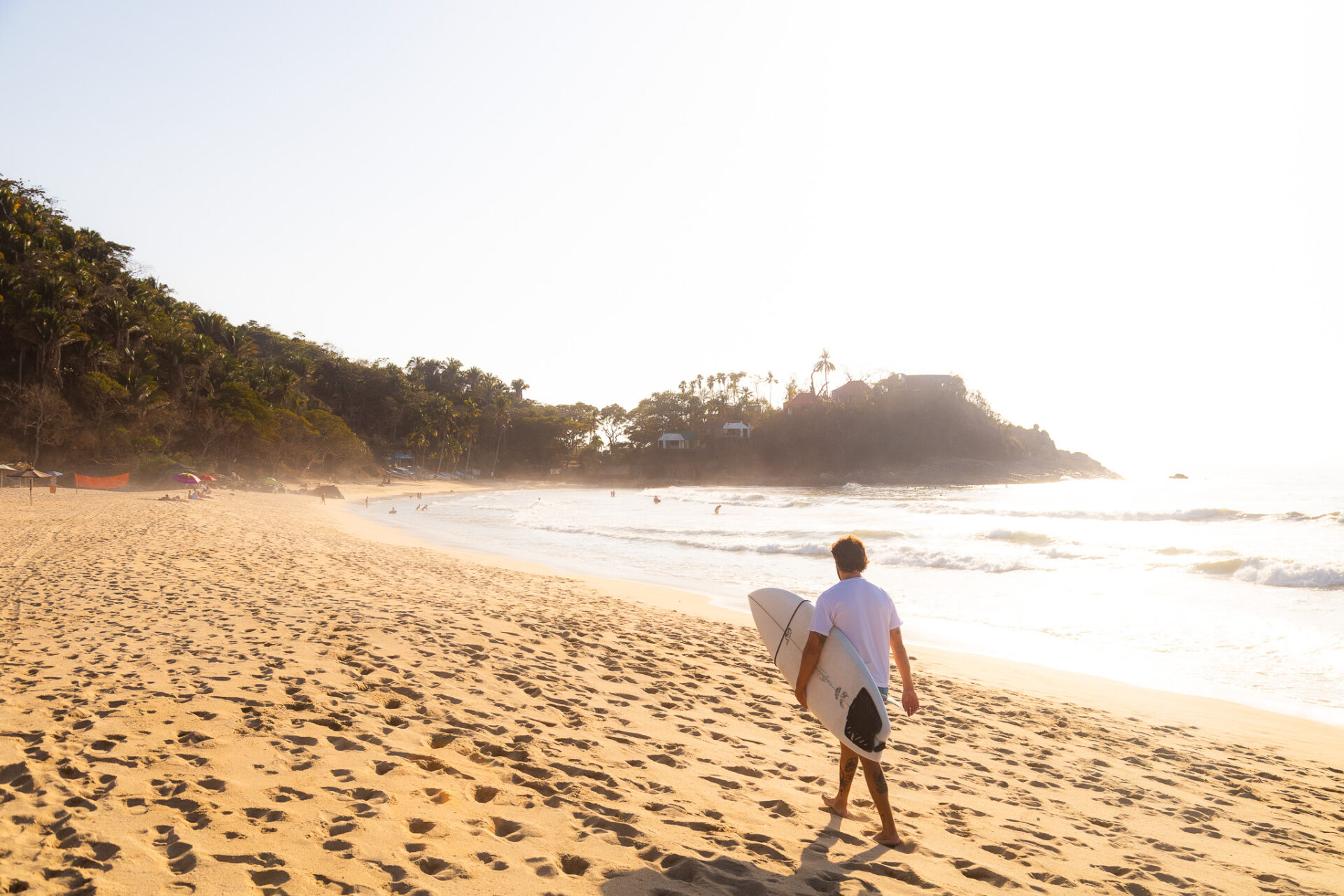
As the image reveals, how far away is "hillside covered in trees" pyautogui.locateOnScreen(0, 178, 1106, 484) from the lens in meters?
36.3

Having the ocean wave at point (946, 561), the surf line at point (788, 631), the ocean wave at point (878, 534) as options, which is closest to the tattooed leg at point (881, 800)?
the surf line at point (788, 631)

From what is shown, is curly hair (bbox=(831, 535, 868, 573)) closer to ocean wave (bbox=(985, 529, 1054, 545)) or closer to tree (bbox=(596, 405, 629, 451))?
ocean wave (bbox=(985, 529, 1054, 545))

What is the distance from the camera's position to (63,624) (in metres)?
6.40

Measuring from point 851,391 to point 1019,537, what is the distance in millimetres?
73909

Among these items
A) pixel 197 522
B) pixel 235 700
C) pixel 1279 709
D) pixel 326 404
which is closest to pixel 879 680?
pixel 235 700

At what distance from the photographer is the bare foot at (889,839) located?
3.44m

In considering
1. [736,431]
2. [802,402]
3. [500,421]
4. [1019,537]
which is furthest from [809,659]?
[802,402]

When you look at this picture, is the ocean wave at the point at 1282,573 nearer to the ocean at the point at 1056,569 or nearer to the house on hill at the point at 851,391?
the ocean at the point at 1056,569

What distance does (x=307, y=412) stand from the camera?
205 ft

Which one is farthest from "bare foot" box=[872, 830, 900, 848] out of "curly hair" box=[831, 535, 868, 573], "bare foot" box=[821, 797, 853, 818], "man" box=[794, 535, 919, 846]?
"curly hair" box=[831, 535, 868, 573]

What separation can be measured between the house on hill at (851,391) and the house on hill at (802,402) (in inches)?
116

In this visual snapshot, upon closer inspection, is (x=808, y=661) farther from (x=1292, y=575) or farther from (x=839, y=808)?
(x=1292, y=575)

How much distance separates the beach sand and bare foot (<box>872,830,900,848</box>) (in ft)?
0.30

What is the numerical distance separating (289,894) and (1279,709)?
29.3ft
